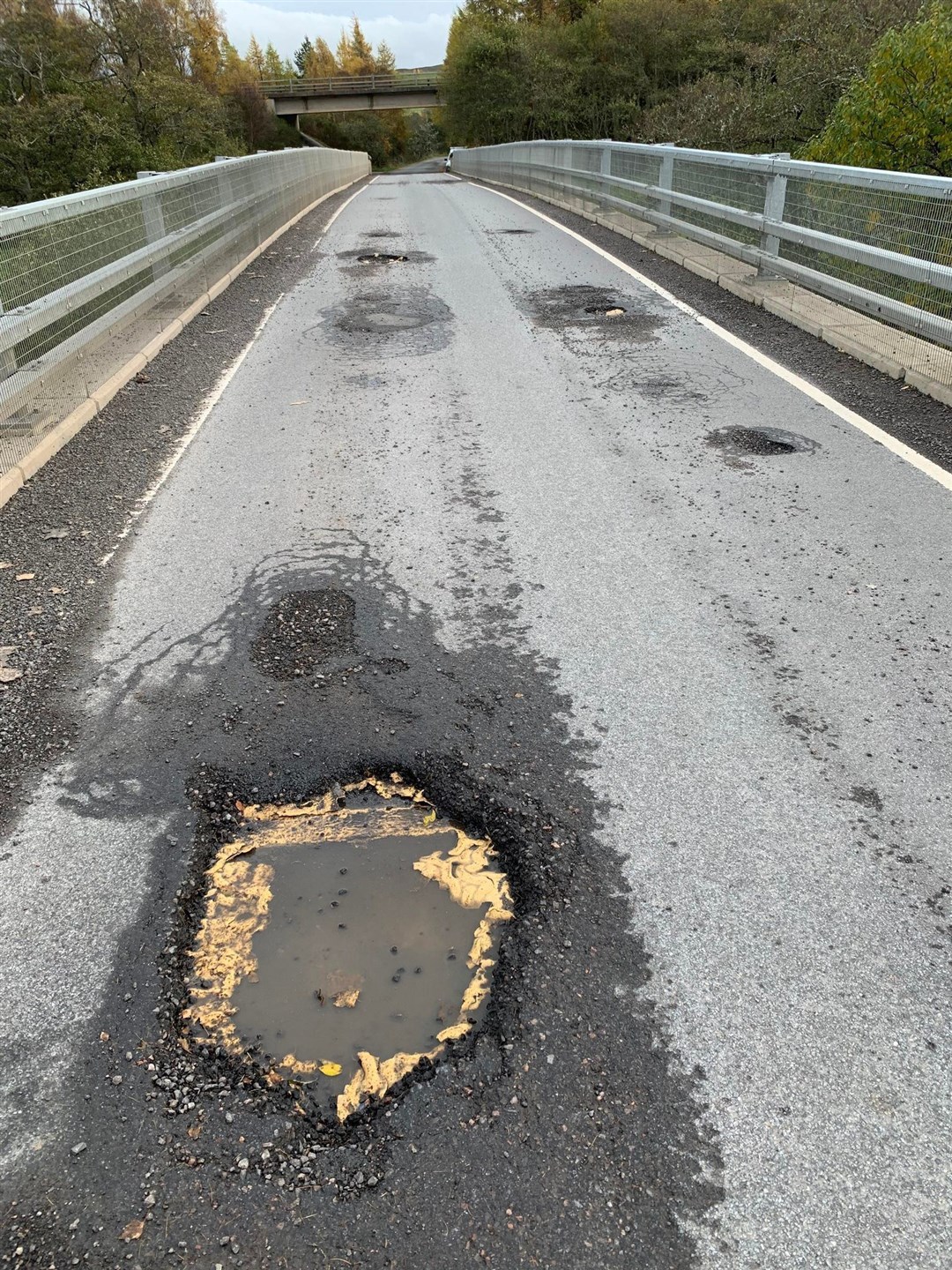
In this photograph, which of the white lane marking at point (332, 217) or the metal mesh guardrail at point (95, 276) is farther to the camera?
the white lane marking at point (332, 217)

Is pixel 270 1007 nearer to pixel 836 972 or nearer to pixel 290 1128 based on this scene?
pixel 290 1128

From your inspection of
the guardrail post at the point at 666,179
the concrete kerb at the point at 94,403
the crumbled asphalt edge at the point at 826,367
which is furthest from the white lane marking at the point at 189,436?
the guardrail post at the point at 666,179

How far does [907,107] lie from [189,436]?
9.25 m

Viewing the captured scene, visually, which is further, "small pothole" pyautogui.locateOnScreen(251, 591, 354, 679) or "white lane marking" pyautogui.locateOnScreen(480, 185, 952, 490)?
"white lane marking" pyautogui.locateOnScreen(480, 185, 952, 490)

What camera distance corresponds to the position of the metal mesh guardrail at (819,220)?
286 inches

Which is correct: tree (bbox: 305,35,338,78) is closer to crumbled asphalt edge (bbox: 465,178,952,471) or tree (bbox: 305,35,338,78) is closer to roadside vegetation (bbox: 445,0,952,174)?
roadside vegetation (bbox: 445,0,952,174)

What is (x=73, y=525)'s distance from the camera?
5531 mm

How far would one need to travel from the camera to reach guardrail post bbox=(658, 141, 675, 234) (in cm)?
1370

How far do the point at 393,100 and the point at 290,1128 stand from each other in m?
86.1

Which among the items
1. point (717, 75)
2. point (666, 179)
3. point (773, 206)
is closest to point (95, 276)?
point (773, 206)

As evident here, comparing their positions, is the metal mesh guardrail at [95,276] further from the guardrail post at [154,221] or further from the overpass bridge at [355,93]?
the overpass bridge at [355,93]

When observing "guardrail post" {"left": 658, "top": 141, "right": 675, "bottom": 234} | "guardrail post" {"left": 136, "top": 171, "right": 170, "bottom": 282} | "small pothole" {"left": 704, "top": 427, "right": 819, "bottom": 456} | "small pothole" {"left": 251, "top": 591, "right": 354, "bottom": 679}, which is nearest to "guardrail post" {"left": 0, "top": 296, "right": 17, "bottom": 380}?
"small pothole" {"left": 251, "top": 591, "right": 354, "bottom": 679}

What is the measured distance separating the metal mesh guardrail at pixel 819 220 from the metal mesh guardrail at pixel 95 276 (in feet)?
21.5

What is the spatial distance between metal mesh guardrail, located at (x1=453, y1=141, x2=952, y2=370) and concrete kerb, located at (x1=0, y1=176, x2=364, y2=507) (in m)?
6.61
